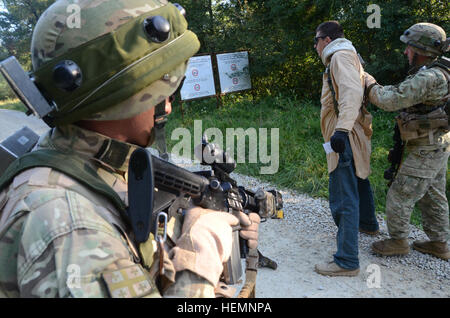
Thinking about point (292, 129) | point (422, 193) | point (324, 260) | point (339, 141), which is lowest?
point (292, 129)

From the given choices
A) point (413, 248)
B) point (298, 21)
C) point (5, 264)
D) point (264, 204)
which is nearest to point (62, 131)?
point (5, 264)

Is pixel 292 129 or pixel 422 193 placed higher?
pixel 422 193

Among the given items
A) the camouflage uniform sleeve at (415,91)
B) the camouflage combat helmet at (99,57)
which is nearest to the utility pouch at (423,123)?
the camouflage uniform sleeve at (415,91)

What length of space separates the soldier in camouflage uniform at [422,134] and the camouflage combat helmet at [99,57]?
264cm

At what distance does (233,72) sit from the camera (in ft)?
33.0

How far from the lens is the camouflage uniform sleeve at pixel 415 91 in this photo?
3.08 meters

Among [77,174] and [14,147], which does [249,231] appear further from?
[14,147]

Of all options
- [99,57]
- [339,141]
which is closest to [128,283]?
[99,57]

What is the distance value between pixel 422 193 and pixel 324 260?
43.6 inches

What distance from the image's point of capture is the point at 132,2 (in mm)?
1176
